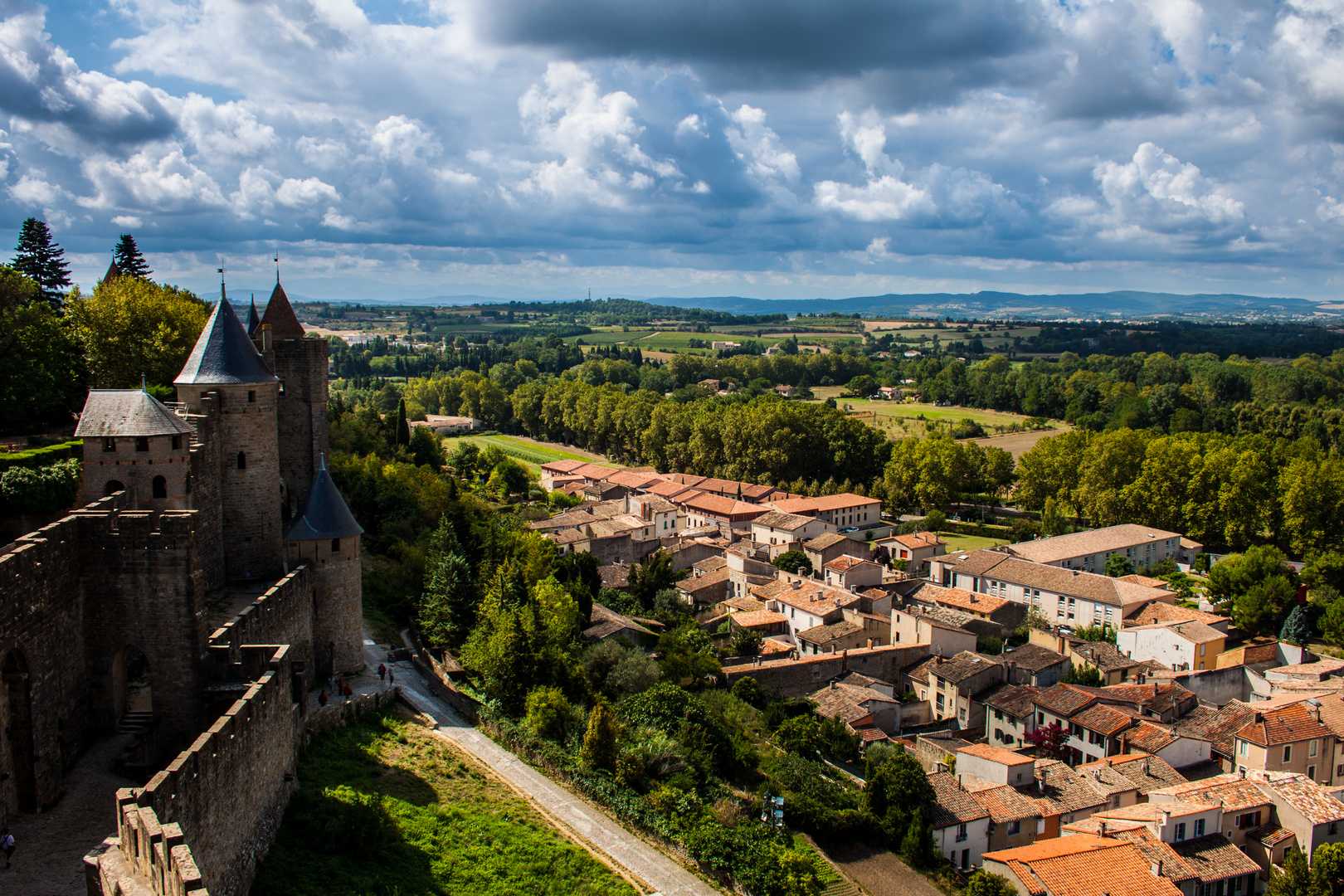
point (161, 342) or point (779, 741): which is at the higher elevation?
point (161, 342)

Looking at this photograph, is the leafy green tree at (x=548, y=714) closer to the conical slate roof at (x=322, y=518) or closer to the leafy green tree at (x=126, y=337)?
the conical slate roof at (x=322, y=518)

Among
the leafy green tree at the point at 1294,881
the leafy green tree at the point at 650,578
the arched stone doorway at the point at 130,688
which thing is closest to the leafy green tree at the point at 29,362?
the arched stone doorway at the point at 130,688

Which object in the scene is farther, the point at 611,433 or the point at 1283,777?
the point at 611,433

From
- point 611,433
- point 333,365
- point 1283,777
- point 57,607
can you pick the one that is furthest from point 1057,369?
point 57,607

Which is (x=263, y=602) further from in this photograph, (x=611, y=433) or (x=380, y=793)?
(x=611, y=433)

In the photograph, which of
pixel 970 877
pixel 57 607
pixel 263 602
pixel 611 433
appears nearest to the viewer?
pixel 57 607

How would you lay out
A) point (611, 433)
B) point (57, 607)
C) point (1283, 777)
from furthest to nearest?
point (611, 433)
point (1283, 777)
point (57, 607)
